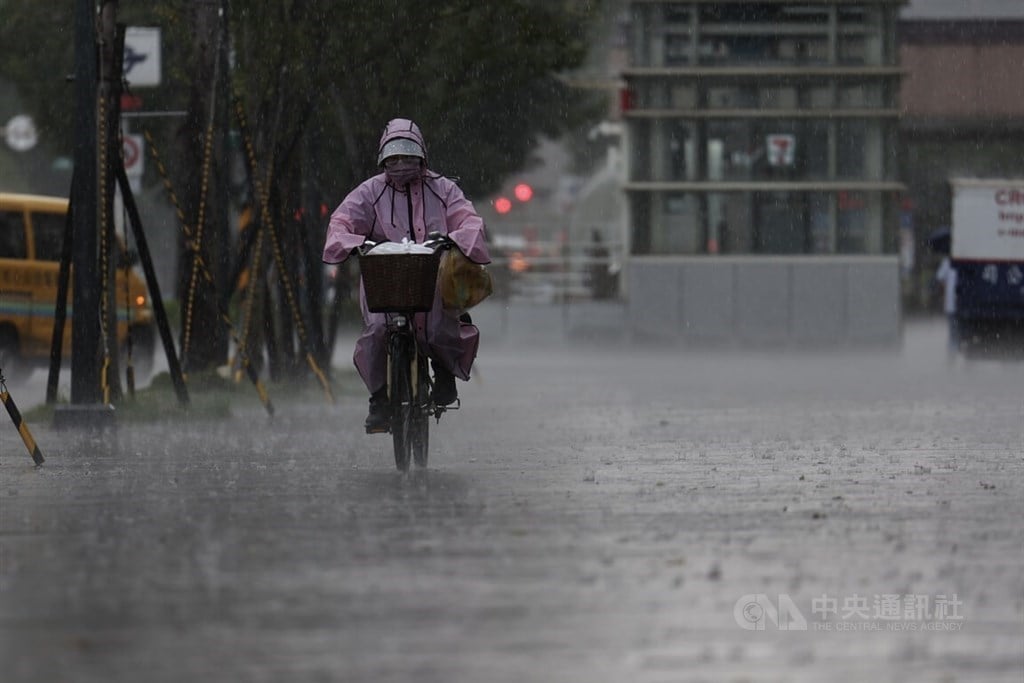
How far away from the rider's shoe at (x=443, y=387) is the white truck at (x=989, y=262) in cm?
2496

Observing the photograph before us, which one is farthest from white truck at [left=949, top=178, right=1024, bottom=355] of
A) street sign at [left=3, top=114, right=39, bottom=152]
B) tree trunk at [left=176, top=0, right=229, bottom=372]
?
tree trunk at [left=176, top=0, right=229, bottom=372]

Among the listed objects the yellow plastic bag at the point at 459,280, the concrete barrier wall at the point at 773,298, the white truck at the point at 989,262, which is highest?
the yellow plastic bag at the point at 459,280

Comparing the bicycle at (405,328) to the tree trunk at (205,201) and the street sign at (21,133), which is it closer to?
the tree trunk at (205,201)

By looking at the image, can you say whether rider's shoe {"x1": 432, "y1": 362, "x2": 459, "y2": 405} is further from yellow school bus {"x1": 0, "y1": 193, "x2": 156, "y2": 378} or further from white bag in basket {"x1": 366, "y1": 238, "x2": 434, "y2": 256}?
yellow school bus {"x1": 0, "y1": 193, "x2": 156, "y2": 378}

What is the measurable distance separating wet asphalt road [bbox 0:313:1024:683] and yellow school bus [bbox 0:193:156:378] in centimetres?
894

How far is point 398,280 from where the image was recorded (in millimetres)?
12742

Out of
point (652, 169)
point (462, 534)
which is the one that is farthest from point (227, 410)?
point (652, 169)

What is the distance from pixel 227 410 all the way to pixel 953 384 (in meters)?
11.2

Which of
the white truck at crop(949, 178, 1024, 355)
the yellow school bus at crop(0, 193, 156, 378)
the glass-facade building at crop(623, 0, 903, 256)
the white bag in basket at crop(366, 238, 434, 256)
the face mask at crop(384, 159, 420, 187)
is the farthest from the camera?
the glass-facade building at crop(623, 0, 903, 256)

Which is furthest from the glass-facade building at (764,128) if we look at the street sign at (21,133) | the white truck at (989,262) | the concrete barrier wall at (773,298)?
the street sign at (21,133)

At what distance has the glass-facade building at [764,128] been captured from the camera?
49.6 meters

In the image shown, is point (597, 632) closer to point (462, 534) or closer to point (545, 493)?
point (462, 534)

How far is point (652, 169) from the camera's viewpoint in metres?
50.4

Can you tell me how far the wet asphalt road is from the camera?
639 centimetres
